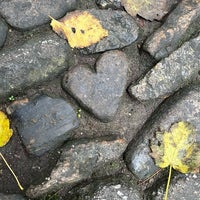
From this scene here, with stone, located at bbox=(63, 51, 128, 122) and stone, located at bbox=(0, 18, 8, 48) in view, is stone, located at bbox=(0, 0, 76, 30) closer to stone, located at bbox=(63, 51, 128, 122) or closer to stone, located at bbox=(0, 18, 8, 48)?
stone, located at bbox=(0, 18, 8, 48)

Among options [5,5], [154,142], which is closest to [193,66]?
[154,142]

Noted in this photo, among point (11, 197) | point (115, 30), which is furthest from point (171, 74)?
point (11, 197)

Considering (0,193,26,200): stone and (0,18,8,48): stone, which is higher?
(0,18,8,48): stone

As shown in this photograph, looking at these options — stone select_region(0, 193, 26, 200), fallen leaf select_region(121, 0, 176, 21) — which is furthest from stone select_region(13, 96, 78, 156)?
fallen leaf select_region(121, 0, 176, 21)

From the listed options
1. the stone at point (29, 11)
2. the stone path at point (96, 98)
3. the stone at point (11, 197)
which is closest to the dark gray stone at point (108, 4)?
the stone path at point (96, 98)

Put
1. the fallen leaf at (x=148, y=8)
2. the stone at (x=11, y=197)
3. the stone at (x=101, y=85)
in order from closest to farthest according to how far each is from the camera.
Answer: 1. the stone at (x=11, y=197)
2. the stone at (x=101, y=85)
3. the fallen leaf at (x=148, y=8)

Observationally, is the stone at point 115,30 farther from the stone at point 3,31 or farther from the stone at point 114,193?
the stone at point 114,193
